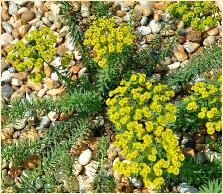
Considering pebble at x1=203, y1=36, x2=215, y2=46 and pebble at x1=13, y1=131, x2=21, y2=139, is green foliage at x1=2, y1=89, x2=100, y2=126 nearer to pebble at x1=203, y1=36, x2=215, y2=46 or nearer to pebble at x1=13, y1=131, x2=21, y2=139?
pebble at x1=13, y1=131, x2=21, y2=139

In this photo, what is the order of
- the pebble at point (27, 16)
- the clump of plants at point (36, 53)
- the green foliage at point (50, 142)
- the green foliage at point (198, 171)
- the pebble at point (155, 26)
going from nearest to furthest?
the green foliage at point (198, 171) → the clump of plants at point (36, 53) → the green foliage at point (50, 142) → the pebble at point (155, 26) → the pebble at point (27, 16)

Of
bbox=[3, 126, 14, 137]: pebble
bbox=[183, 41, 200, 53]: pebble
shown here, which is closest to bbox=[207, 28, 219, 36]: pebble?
bbox=[183, 41, 200, 53]: pebble

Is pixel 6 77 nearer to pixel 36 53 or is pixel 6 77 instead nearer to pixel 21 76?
pixel 21 76

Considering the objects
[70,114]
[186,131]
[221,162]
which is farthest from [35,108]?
[221,162]

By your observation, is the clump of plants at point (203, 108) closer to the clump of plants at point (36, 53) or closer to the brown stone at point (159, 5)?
the clump of plants at point (36, 53)

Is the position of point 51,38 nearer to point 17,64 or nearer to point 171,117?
point 17,64

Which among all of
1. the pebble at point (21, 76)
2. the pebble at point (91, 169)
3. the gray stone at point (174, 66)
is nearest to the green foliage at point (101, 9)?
the gray stone at point (174, 66)
